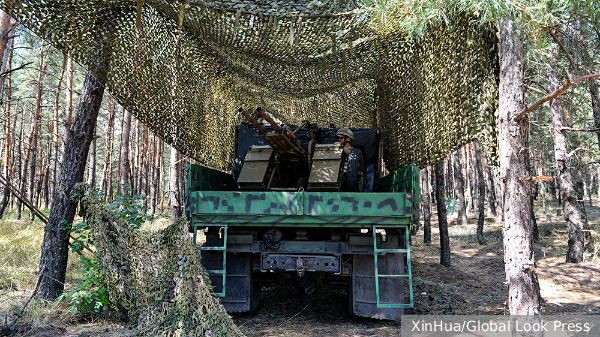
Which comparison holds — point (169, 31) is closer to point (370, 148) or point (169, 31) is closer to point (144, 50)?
point (144, 50)

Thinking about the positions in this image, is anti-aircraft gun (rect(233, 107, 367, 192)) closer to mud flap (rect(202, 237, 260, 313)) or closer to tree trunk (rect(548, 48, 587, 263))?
mud flap (rect(202, 237, 260, 313))

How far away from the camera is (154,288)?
424 cm

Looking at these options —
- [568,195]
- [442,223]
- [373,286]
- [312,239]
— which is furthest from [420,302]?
[568,195]

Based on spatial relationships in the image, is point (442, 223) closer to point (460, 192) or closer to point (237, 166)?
point (237, 166)

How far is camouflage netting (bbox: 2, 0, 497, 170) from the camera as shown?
4.86 m

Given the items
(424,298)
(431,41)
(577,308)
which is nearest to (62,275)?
(424,298)

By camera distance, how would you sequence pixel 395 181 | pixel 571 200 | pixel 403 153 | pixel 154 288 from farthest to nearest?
pixel 571 200
pixel 403 153
pixel 395 181
pixel 154 288

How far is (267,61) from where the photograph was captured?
7.33m

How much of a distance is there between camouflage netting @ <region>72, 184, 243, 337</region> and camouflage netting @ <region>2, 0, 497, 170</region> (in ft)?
6.35

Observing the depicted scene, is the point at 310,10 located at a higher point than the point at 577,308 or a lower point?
higher

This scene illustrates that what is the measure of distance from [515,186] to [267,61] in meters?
4.61

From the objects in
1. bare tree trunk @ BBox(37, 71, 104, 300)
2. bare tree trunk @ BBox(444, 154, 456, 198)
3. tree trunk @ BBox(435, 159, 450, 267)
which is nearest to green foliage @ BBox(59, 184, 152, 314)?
bare tree trunk @ BBox(37, 71, 104, 300)

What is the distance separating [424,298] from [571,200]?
5.05m

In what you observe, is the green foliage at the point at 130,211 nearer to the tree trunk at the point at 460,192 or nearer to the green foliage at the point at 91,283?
the green foliage at the point at 91,283
